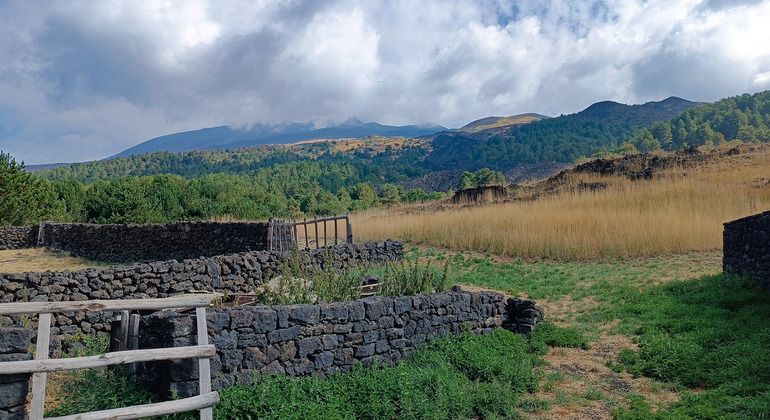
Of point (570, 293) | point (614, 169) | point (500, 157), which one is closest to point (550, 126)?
point (500, 157)

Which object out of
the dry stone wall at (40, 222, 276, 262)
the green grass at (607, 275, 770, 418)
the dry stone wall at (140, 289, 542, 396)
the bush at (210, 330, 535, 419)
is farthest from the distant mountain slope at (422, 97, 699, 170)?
the bush at (210, 330, 535, 419)

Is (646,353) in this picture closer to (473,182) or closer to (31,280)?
(31,280)

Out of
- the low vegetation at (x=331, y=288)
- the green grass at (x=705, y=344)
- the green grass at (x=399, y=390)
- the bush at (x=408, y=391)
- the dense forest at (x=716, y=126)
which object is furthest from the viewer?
the dense forest at (x=716, y=126)

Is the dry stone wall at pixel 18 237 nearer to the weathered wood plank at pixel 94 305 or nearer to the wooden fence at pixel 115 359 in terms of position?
the weathered wood plank at pixel 94 305

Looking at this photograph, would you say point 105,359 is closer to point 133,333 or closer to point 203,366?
point 203,366

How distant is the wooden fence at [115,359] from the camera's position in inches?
195

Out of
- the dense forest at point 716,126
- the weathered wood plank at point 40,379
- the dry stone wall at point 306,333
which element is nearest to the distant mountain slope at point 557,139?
the dense forest at point 716,126

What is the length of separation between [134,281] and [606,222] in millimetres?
14390

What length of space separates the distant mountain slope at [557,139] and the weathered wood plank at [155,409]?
288ft

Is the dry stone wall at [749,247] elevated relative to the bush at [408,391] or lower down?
elevated

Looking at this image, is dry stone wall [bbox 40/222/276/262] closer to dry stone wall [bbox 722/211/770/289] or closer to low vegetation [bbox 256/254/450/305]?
low vegetation [bbox 256/254/450/305]

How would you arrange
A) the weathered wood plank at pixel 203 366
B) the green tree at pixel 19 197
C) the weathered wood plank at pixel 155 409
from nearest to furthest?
1. the weathered wood plank at pixel 155 409
2. the weathered wood plank at pixel 203 366
3. the green tree at pixel 19 197

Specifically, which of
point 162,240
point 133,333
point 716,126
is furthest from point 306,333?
point 716,126

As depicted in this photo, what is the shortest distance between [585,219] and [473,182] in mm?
46384
